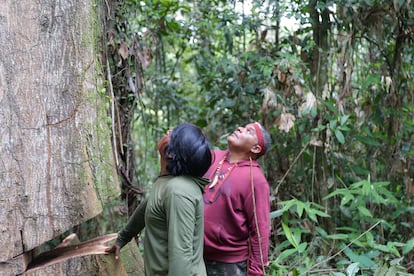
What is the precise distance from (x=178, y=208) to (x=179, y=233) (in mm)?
106

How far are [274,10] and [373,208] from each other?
2139 mm

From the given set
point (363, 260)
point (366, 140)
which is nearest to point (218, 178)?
point (363, 260)

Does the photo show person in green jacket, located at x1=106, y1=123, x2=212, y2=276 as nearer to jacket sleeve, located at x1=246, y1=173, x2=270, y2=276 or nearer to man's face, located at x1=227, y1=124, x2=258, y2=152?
jacket sleeve, located at x1=246, y1=173, x2=270, y2=276

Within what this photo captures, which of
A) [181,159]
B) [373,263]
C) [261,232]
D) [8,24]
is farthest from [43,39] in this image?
[373,263]

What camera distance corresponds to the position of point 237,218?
9.29ft

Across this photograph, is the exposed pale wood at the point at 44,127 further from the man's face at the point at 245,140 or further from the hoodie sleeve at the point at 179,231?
the man's face at the point at 245,140

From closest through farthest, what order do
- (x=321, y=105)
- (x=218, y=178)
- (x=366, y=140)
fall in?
(x=218, y=178) < (x=321, y=105) < (x=366, y=140)

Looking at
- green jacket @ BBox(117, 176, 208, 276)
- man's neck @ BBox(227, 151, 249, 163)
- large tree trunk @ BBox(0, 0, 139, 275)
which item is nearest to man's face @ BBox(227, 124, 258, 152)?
man's neck @ BBox(227, 151, 249, 163)

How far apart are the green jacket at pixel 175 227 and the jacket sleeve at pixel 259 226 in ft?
1.65

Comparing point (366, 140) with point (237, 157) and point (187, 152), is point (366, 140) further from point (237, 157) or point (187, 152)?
point (187, 152)

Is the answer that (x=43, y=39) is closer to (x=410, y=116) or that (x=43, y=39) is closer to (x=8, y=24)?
(x=8, y=24)

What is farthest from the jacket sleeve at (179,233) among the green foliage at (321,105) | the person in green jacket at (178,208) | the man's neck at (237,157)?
the green foliage at (321,105)

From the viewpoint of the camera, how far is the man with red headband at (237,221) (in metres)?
2.79

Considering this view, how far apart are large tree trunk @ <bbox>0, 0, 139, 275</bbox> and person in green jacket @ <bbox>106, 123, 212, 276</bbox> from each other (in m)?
0.36
